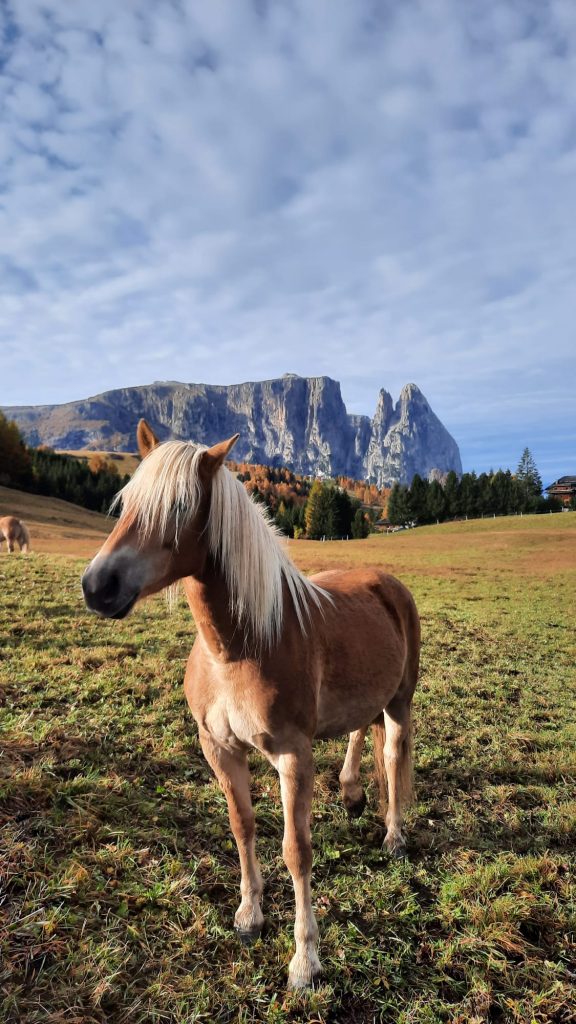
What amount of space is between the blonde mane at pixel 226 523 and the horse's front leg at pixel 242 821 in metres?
0.89

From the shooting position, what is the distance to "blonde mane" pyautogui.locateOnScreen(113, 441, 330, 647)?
2439 mm

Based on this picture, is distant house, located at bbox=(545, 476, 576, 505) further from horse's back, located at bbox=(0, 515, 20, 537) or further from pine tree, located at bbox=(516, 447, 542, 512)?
horse's back, located at bbox=(0, 515, 20, 537)

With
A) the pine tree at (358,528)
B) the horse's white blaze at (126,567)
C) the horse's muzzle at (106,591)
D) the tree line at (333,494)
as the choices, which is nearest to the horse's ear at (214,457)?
the horse's white blaze at (126,567)

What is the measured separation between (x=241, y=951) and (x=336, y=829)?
1424mm

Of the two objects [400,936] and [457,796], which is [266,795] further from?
[457,796]

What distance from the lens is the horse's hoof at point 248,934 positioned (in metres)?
3.05

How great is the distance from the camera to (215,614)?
9.18 ft

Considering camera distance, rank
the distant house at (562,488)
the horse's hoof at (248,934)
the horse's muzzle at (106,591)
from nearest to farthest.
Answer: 1. the horse's muzzle at (106,591)
2. the horse's hoof at (248,934)
3. the distant house at (562,488)

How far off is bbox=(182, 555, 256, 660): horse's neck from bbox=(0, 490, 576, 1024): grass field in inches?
71.9

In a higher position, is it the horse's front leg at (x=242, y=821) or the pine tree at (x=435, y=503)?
the pine tree at (x=435, y=503)

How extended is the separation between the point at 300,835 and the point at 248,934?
888mm

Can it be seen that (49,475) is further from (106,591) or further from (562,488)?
(562,488)

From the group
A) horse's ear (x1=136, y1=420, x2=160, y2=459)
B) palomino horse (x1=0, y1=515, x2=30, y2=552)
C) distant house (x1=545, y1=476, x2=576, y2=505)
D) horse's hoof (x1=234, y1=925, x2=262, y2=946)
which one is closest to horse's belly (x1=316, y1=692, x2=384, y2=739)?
horse's hoof (x1=234, y1=925, x2=262, y2=946)

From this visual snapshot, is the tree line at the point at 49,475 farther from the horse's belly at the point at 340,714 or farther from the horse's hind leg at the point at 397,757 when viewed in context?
the horse's belly at the point at 340,714
